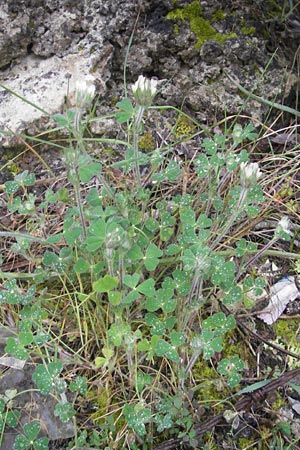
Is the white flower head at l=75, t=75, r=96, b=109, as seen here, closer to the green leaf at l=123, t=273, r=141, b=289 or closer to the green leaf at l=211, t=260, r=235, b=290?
the green leaf at l=123, t=273, r=141, b=289

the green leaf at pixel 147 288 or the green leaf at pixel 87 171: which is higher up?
the green leaf at pixel 87 171

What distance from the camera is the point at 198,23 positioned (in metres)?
2.63

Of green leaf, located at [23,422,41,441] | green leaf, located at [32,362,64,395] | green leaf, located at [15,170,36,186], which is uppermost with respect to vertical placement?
green leaf, located at [15,170,36,186]

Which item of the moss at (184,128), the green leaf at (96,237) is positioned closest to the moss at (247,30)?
the moss at (184,128)

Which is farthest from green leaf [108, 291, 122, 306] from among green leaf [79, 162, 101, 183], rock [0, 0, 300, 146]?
rock [0, 0, 300, 146]

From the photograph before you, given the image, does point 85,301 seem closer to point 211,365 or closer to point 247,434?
point 211,365

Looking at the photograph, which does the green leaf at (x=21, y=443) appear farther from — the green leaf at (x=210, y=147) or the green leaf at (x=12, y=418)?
the green leaf at (x=210, y=147)

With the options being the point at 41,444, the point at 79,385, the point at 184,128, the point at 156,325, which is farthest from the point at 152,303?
the point at 184,128

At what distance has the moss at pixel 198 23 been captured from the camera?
262 cm

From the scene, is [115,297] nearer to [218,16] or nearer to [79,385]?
[79,385]

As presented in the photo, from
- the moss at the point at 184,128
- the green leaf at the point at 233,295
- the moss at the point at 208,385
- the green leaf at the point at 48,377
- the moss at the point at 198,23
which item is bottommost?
the moss at the point at 208,385

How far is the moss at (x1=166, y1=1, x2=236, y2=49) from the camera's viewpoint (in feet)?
8.59

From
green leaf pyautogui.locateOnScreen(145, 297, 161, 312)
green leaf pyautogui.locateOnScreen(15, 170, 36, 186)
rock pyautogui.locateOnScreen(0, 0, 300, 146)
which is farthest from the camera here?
rock pyautogui.locateOnScreen(0, 0, 300, 146)

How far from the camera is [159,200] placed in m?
2.31
